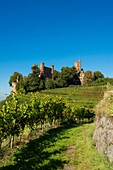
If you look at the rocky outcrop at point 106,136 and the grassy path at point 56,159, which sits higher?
the rocky outcrop at point 106,136

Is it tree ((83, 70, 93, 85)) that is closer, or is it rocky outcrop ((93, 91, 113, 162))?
rocky outcrop ((93, 91, 113, 162))

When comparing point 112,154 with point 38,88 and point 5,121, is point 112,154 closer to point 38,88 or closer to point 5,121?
point 5,121

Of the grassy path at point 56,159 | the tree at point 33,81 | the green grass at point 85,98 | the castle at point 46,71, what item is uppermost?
the castle at point 46,71

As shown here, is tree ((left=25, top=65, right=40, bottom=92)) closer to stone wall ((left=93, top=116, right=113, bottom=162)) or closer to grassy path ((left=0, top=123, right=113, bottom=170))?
grassy path ((left=0, top=123, right=113, bottom=170))

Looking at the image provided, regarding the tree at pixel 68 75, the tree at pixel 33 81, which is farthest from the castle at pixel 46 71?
the tree at pixel 68 75

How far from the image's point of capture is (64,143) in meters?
8.53

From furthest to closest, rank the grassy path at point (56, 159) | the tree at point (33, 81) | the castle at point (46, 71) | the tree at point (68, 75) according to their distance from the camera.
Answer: the castle at point (46, 71)
the tree at point (68, 75)
the tree at point (33, 81)
the grassy path at point (56, 159)

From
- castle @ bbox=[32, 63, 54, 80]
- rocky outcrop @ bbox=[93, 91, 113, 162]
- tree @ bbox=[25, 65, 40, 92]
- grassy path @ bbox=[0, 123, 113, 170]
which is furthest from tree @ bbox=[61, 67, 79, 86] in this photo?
rocky outcrop @ bbox=[93, 91, 113, 162]

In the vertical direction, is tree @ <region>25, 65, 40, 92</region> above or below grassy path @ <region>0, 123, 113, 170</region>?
above

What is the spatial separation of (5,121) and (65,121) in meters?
12.9

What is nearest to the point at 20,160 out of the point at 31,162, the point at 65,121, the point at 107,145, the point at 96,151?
the point at 31,162

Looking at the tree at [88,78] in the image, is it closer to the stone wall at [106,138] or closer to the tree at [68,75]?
the tree at [68,75]

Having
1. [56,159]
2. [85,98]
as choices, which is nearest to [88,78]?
[85,98]

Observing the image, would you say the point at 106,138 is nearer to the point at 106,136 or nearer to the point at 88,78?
the point at 106,136
